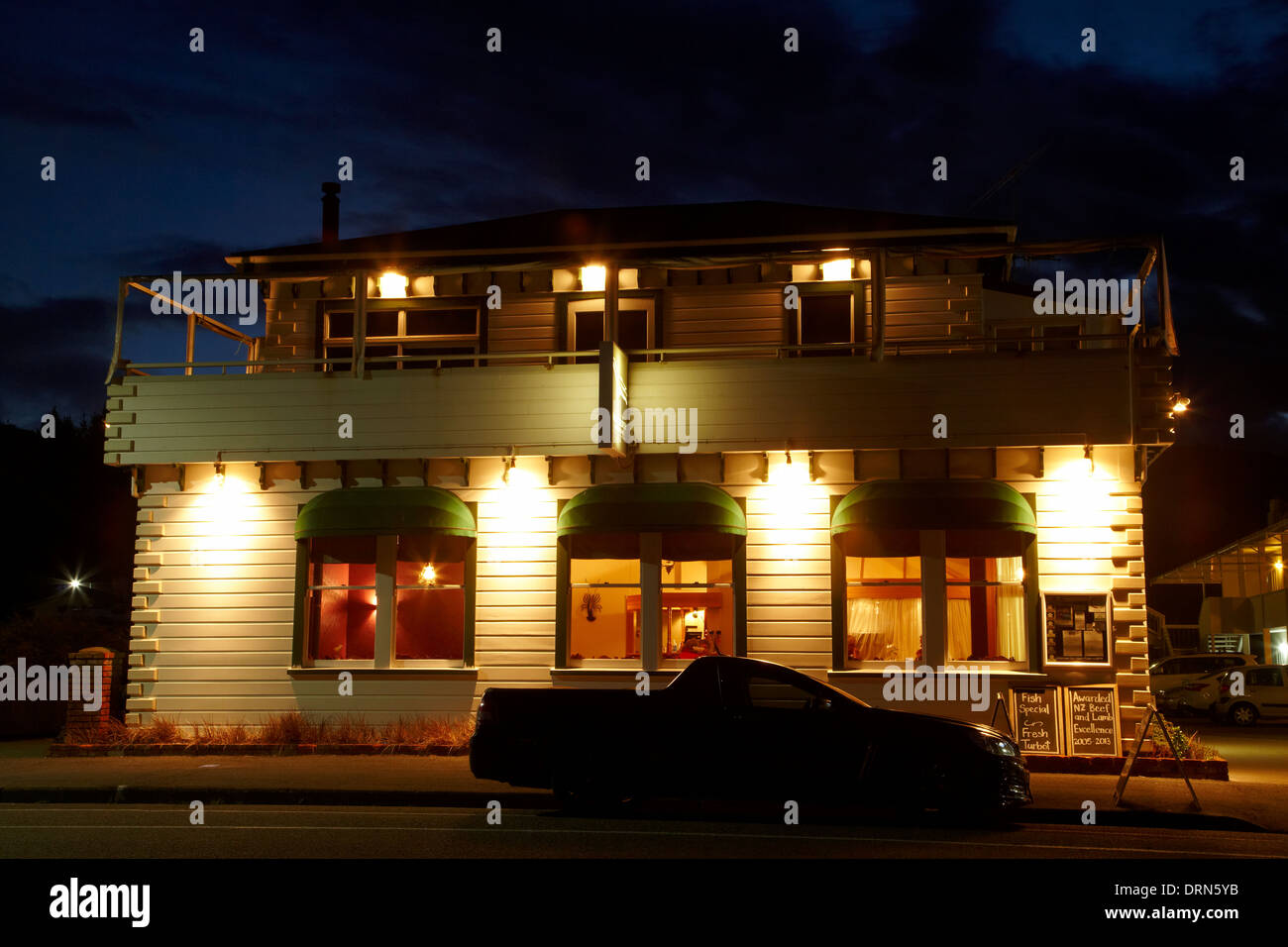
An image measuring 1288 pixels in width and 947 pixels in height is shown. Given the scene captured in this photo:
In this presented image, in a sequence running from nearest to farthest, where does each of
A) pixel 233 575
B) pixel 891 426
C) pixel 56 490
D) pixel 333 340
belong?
1. pixel 891 426
2. pixel 233 575
3. pixel 333 340
4. pixel 56 490

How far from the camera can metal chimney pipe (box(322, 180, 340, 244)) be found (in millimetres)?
23600

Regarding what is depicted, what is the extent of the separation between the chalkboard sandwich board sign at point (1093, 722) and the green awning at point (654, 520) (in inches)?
188

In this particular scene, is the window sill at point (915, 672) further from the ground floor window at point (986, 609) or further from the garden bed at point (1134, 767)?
the garden bed at point (1134, 767)

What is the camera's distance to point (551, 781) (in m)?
11.8

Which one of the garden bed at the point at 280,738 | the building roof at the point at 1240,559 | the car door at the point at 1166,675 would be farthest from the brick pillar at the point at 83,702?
the building roof at the point at 1240,559

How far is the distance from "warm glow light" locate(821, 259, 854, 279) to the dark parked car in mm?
8333

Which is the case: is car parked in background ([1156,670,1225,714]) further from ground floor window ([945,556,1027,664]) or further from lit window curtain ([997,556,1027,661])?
lit window curtain ([997,556,1027,661])

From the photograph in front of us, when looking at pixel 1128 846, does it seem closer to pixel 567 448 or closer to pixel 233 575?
pixel 567 448

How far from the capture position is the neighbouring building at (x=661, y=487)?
16.4 m

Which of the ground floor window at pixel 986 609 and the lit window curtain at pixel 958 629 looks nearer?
the ground floor window at pixel 986 609

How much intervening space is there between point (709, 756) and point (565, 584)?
6069mm

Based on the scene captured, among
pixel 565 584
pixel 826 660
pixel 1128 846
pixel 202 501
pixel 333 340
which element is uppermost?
pixel 333 340

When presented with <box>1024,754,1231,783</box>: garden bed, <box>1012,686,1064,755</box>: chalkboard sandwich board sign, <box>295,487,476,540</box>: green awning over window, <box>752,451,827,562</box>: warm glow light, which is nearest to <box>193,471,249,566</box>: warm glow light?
<box>295,487,476,540</box>: green awning over window
